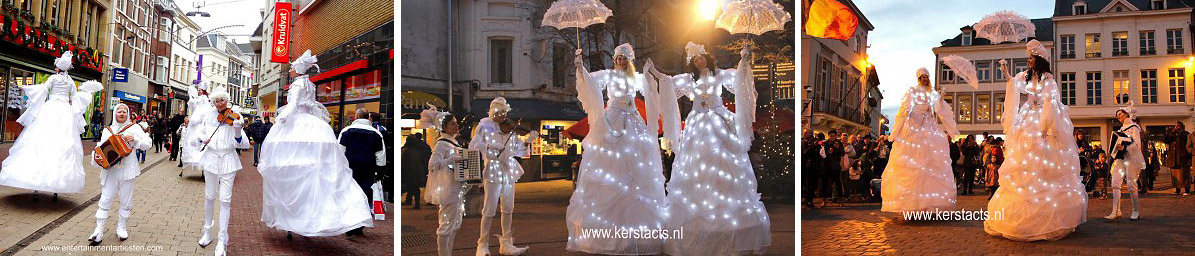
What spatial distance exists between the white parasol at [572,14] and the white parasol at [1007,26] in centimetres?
403

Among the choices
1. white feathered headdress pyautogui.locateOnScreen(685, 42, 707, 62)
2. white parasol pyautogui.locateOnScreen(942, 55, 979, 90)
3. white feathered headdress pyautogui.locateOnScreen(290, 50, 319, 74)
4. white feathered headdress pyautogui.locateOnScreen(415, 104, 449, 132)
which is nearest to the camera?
white feathered headdress pyautogui.locateOnScreen(415, 104, 449, 132)

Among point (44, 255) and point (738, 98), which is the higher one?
point (738, 98)

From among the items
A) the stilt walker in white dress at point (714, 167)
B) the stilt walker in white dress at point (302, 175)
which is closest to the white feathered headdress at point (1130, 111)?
the stilt walker in white dress at point (714, 167)

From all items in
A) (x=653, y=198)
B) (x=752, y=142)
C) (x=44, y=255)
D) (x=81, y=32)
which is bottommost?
(x=44, y=255)

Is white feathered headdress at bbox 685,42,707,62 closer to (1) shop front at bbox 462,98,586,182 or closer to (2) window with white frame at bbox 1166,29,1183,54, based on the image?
(1) shop front at bbox 462,98,586,182

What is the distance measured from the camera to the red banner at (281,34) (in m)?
6.13

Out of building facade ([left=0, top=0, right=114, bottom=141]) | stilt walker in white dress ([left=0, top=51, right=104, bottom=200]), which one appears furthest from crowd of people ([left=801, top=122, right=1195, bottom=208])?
stilt walker in white dress ([left=0, top=51, right=104, bottom=200])

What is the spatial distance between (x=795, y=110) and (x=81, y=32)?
561 centimetres

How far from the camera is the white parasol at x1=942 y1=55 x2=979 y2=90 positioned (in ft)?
18.0

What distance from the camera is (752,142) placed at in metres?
3.74

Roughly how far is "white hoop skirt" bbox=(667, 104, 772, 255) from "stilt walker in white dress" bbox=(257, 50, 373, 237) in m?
2.51

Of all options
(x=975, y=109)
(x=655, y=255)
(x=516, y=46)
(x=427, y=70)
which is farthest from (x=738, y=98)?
(x=975, y=109)

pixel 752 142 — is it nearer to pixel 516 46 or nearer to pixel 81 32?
pixel 516 46

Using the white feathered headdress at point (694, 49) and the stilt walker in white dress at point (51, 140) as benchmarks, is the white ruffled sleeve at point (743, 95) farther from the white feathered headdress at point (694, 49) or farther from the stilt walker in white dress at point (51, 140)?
the stilt walker in white dress at point (51, 140)
